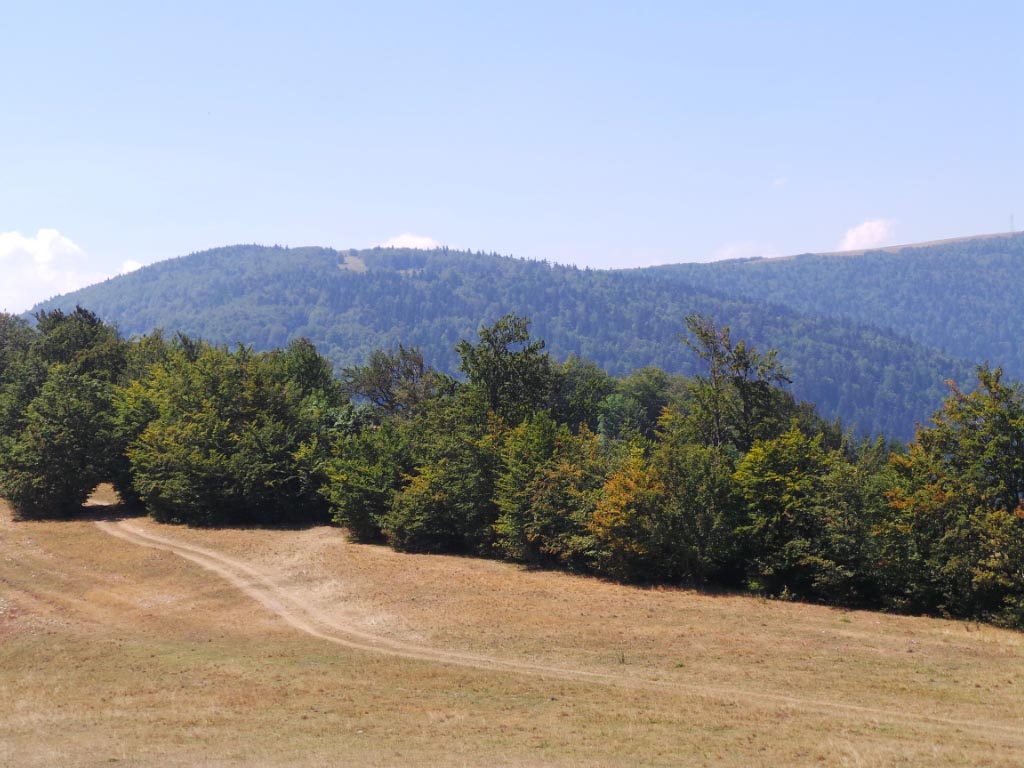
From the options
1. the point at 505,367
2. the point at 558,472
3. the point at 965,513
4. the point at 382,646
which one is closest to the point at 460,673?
the point at 382,646

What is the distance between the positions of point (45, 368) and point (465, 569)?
4937cm

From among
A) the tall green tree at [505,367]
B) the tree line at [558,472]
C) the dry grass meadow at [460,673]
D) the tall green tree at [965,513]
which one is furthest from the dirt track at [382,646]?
the tall green tree at [505,367]

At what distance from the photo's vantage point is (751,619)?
3925 centimetres

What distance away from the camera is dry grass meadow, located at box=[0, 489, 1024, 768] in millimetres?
21656

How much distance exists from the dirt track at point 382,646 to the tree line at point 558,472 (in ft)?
30.6

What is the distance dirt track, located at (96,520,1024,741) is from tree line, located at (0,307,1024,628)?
367 inches

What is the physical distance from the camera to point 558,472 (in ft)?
173

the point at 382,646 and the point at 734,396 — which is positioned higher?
the point at 734,396

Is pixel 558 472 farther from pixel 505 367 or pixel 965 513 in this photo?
pixel 965 513

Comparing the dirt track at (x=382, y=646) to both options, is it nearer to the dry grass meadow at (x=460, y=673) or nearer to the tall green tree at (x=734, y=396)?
the dry grass meadow at (x=460, y=673)

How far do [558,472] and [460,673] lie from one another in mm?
23400

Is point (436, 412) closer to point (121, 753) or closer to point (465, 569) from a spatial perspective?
point (465, 569)

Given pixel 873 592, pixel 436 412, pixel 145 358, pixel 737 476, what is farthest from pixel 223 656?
pixel 145 358

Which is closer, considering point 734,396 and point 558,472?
point 558,472
